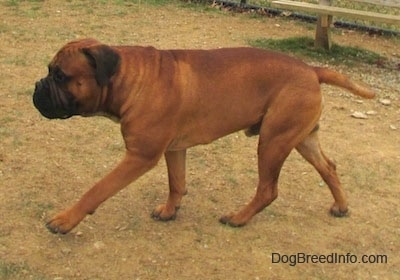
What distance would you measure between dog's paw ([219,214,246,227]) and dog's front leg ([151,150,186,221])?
291mm

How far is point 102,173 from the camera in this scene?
4727mm

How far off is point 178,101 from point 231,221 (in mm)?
861

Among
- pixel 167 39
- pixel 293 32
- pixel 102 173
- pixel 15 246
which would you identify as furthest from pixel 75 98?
pixel 293 32

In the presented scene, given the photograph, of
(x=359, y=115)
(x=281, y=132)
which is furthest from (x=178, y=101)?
(x=359, y=115)

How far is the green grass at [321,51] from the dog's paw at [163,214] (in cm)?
400

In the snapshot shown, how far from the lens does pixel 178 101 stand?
3.74 meters

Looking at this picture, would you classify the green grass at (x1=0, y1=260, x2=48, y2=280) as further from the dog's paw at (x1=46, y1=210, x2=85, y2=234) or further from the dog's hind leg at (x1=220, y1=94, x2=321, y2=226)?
the dog's hind leg at (x1=220, y1=94, x2=321, y2=226)

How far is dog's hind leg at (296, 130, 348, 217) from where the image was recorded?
427 cm

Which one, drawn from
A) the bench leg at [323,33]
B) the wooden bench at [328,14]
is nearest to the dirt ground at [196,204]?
the wooden bench at [328,14]

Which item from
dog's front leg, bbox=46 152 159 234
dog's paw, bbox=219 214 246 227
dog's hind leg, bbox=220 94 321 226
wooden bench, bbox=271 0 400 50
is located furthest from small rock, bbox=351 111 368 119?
dog's front leg, bbox=46 152 159 234

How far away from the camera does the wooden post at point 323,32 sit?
7793 mm

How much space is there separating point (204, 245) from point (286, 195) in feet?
2.92

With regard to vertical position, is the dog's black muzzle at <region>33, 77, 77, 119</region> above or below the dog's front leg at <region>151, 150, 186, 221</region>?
above

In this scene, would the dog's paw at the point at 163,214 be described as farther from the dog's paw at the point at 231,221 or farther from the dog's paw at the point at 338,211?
the dog's paw at the point at 338,211
